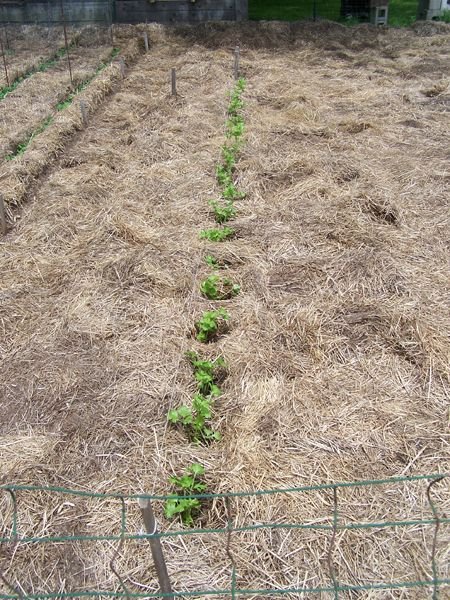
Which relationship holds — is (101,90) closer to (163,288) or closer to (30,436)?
(163,288)

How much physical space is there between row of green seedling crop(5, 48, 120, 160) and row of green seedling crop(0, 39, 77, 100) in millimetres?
988

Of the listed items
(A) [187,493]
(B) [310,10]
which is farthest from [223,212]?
(B) [310,10]

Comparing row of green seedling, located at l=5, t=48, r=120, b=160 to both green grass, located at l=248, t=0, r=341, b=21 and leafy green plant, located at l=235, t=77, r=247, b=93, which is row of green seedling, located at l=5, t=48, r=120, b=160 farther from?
green grass, located at l=248, t=0, r=341, b=21

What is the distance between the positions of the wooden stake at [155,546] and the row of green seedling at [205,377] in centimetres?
16

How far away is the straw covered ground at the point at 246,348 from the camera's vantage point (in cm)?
240

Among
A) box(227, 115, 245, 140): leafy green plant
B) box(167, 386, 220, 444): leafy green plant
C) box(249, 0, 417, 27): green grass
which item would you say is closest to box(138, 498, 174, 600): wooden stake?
box(167, 386, 220, 444): leafy green plant

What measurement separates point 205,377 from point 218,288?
3.34 feet

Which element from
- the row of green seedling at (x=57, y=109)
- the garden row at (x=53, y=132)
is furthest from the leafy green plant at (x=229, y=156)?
the row of green seedling at (x=57, y=109)

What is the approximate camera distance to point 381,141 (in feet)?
21.3

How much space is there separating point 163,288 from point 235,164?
7.67ft

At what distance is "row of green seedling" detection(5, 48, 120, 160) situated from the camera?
660cm

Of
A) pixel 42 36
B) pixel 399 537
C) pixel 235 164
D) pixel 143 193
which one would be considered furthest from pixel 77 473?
pixel 42 36

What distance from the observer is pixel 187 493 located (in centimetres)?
258

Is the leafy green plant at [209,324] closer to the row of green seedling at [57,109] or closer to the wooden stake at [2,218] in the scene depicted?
the wooden stake at [2,218]
